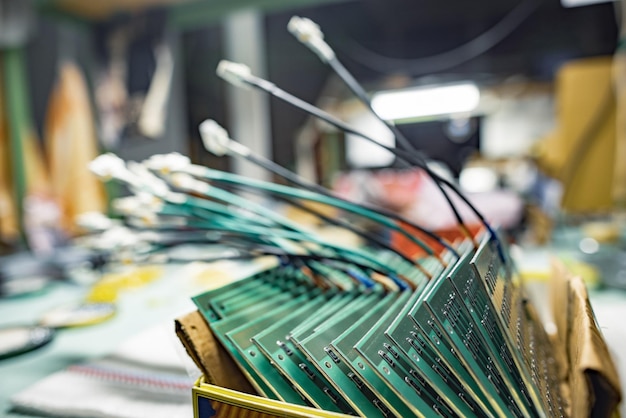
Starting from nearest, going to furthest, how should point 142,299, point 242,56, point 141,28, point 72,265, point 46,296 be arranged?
point 142,299 → point 46,296 → point 72,265 → point 141,28 → point 242,56

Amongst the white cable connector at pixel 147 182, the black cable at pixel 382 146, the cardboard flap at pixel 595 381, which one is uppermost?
the black cable at pixel 382 146

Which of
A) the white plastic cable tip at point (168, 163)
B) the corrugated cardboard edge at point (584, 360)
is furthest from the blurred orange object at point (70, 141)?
the corrugated cardboard edge at point (584, 360)

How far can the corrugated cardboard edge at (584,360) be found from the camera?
379 mm

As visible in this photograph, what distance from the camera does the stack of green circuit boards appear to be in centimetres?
42

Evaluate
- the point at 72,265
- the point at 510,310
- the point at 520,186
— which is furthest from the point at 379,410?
the point at 520,186

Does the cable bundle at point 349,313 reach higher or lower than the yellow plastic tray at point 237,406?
higher

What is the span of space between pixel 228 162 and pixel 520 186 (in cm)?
196

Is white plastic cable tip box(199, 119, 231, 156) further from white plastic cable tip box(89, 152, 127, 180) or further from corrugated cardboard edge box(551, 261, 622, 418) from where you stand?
corrugated cardboard edge box(551, 261, 622, 418)

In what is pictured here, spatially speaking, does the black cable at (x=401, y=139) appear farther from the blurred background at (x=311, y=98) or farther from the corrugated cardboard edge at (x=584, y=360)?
the blurred background at (x=311, y=98)

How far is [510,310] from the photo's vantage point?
21.4 inches

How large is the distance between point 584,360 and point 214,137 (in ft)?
1.97

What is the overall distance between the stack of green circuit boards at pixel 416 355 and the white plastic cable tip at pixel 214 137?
286mm

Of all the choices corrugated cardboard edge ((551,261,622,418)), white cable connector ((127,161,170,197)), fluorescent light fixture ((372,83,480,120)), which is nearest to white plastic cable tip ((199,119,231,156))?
white cable connector ((127,161,170,197))

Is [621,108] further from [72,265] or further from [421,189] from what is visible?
[72,265]
